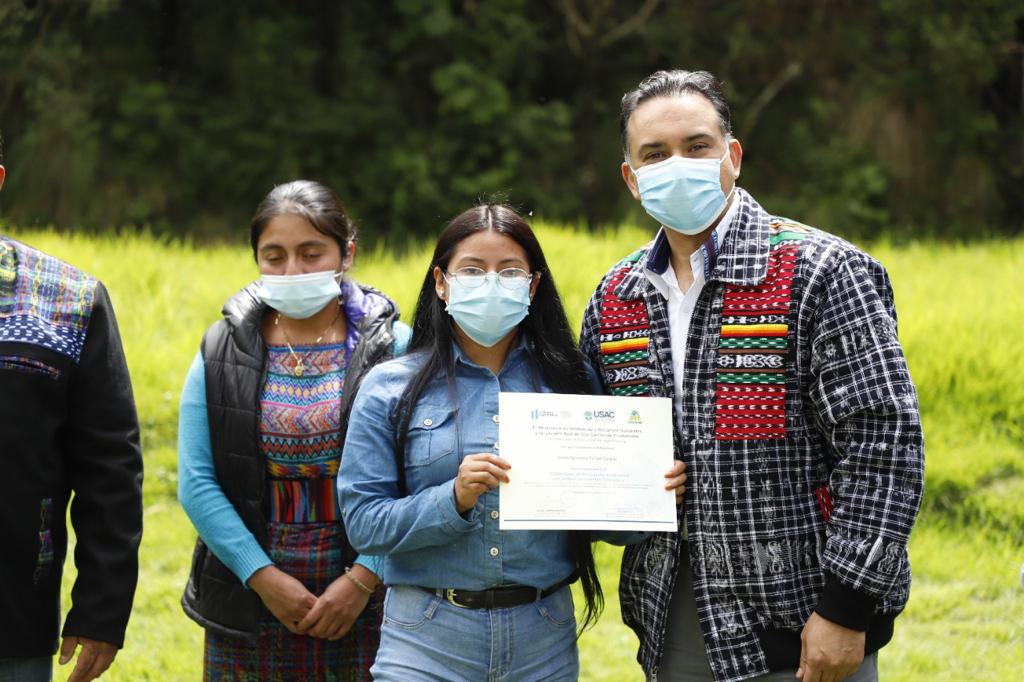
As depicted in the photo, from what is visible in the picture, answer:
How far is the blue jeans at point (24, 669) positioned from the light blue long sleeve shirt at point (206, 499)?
69 cm

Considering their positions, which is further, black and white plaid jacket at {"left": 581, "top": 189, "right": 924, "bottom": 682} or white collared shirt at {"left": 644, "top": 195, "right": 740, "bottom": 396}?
white collared shirt at {"left": 644, "top": 195, "right": 740, "bottom": 396}

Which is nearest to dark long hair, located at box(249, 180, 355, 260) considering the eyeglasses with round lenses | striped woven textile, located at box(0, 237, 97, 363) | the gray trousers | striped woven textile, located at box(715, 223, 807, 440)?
the eyeglasses with round lenses

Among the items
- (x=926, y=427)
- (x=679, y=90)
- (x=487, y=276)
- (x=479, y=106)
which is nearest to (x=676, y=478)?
(x=487, y=276)

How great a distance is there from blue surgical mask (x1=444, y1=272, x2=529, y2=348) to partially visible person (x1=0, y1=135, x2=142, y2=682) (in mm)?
849

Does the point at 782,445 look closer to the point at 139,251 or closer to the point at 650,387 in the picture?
the point at 650,387

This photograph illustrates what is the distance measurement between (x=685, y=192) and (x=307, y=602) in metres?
1.60

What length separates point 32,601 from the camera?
2.61 m

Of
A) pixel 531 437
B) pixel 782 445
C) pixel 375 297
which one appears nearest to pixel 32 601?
pixel 531 437

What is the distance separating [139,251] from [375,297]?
6.30m

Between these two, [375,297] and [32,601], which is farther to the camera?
[375,297]

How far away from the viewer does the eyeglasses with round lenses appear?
2.92 m

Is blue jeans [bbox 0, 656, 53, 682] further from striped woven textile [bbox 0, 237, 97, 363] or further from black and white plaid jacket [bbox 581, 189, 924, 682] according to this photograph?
black and white plaid jacket [bbox 581, 189, 924, 682]

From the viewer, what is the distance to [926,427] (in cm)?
676

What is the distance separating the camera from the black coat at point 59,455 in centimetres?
258
